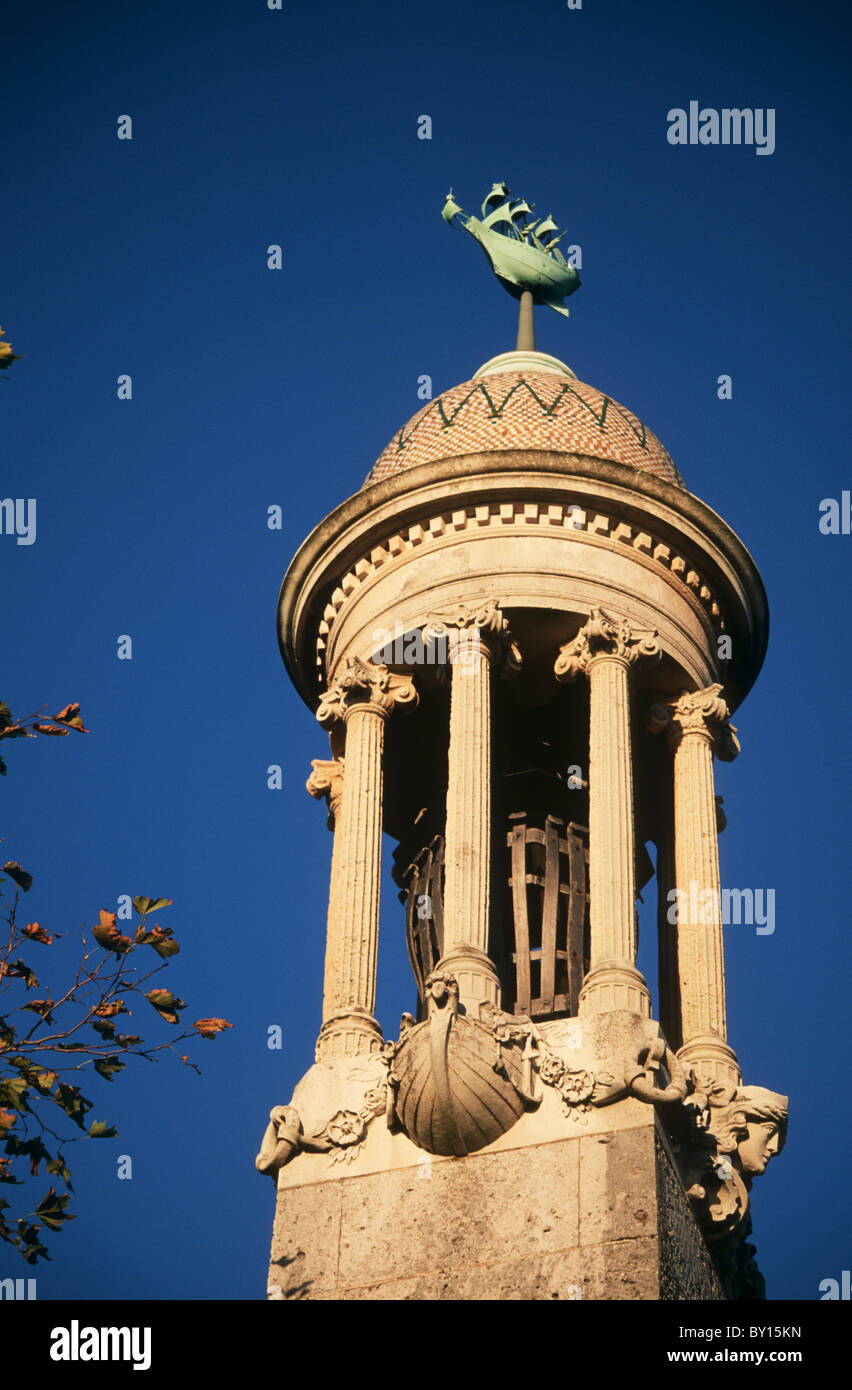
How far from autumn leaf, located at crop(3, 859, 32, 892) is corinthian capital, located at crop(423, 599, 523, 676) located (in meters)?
12.8

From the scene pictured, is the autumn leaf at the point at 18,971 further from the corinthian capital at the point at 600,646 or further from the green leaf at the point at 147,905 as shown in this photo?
the corinthian capital at the point at 600,646

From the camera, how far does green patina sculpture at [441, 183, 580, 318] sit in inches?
1609

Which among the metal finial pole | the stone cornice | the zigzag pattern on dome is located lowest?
the stone cornice

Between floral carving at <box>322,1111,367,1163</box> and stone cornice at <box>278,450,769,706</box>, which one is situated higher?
stone cornice at <box>278,450,769,706</box>

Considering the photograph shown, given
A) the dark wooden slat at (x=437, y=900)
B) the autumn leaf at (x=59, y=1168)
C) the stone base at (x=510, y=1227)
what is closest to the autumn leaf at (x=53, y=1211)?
the autumn leaf at (x=59, y=1168)

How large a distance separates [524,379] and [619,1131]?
43.4 ft

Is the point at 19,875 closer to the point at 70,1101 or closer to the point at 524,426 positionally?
the point at 70,1101

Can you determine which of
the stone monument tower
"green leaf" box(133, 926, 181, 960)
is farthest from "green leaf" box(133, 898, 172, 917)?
the stone monument tower

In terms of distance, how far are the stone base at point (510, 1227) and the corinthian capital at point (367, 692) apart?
692cm

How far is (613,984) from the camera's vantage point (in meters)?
29.4

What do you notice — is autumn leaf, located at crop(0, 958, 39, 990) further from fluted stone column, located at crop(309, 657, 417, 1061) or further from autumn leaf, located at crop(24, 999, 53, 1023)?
fluted stone column, located at crop(309, 657, 417, 1061)

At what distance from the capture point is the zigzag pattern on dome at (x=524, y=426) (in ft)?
116
